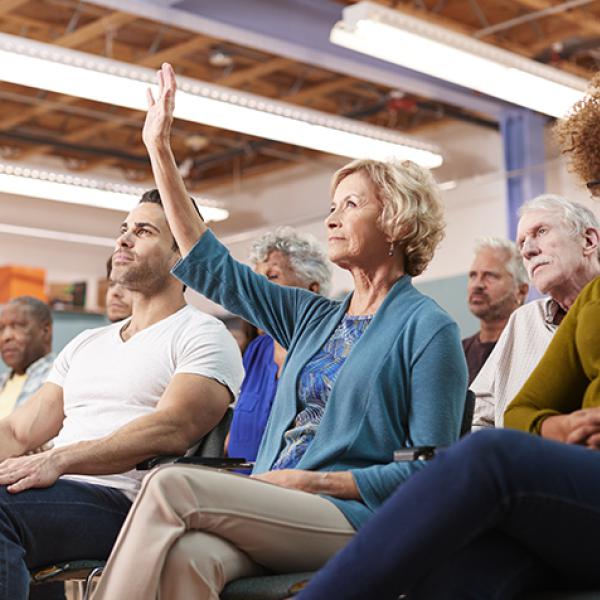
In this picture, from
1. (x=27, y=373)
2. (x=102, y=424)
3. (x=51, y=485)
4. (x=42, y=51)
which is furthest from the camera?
(x=42, y=51)

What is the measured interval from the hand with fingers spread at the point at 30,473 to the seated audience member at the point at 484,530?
0.98m

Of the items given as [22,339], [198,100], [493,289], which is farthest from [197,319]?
[198,100]

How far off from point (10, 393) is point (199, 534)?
3.00m

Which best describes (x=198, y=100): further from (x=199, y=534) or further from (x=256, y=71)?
(x=199, y=534)

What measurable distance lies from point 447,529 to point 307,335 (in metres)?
0.95

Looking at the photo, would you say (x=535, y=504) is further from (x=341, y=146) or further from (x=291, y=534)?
(x=341, y=146)

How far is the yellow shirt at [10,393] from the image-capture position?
4.33 metres

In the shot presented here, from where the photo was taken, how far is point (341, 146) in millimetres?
6949

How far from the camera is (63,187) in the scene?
25.2ft

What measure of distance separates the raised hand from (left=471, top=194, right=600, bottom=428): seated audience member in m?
0.98

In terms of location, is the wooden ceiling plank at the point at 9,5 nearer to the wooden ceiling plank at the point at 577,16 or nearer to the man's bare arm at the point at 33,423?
the wooden ceiling plank at the point at 577,16

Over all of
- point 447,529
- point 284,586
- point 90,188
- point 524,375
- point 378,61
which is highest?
point 378,61

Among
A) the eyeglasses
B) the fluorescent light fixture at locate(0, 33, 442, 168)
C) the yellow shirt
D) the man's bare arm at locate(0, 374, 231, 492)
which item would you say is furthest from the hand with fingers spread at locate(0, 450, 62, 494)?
the fluorescent light fixture at locate(0, 33, 442, 168)

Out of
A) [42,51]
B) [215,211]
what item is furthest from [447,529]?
[215,211]
